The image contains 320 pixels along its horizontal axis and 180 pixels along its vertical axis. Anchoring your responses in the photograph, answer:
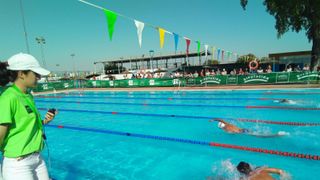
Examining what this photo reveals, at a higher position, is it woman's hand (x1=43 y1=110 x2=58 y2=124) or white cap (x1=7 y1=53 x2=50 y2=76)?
white cap (x1=7 y1=53 x2=50 y2=76)

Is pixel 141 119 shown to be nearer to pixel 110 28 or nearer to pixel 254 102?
pixel 110 28

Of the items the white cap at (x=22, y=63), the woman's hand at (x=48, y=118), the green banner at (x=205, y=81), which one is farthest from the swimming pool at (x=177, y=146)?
the green banner at (x=205, y=81)

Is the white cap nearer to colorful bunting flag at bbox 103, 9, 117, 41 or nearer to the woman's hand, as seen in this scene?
the woman's hand

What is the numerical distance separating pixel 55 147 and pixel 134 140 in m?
2.33

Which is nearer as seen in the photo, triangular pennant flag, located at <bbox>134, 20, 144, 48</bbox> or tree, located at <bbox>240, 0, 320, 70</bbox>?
triangular pennant flag, located at <bbox>134, 20, 144, 48</bbox>

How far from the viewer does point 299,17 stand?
18719 mm

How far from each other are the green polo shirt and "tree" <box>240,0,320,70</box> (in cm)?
1998

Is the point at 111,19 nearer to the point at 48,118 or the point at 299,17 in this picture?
the point at 48,118

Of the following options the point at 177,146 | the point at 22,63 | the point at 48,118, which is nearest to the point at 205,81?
the point at 177,146

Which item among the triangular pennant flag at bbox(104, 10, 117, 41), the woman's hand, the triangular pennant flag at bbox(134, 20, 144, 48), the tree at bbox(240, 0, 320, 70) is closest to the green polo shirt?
the woman's hand

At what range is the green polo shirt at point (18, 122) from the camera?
1740 millimetres

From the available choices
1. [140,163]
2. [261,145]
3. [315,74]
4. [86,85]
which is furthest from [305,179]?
[86,85]

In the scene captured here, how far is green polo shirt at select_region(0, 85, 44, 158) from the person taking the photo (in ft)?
5.71

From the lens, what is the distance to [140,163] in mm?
5312
